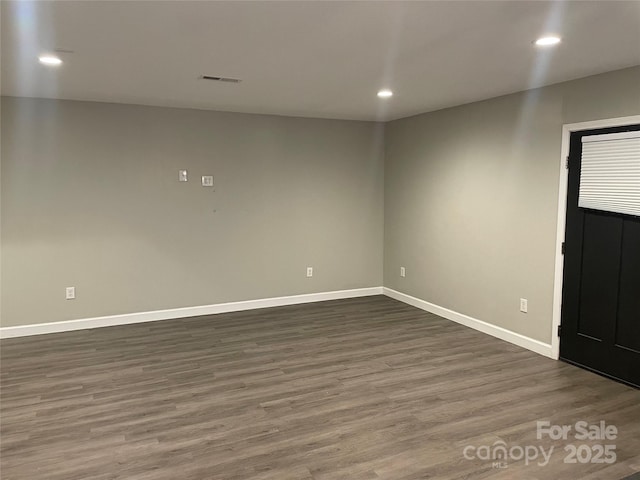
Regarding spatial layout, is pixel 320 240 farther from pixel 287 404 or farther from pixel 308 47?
pixel 308 47

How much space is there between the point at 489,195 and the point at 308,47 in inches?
103

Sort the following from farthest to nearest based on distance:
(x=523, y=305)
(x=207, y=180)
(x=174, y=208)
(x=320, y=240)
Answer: (x=320, y=240), (x=207, y=180), (x=174, y=208), (x=523, y=305)

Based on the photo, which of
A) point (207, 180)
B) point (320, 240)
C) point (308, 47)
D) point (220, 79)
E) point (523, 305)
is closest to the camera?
point (308, 47)

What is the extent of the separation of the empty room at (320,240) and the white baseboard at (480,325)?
0.08ft

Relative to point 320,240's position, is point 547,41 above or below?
above

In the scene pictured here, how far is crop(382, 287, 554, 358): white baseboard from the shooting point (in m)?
4.17

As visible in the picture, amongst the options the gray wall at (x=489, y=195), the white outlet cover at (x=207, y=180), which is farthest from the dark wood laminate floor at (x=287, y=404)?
the white outlet cover at (x=207, y=180)

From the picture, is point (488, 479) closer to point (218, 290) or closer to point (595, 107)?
point (595, 107)

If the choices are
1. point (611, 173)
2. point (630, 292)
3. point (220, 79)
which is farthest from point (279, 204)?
point (630, 292)

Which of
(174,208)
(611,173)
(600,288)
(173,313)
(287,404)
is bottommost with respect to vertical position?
(287,404)

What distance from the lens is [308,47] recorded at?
2.90 meters

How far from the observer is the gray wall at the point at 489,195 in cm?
393

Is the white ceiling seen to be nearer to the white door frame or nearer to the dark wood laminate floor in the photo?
the white door frame

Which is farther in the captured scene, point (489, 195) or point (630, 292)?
point (489, 195)
